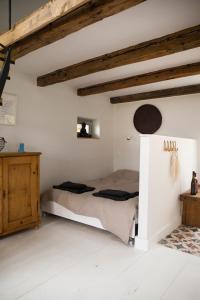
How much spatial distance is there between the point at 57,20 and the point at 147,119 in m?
3.38

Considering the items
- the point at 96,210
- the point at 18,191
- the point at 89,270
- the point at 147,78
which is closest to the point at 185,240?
the point at 96,210

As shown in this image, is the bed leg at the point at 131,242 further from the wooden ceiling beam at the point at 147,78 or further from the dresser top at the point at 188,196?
the wooden ceiling beam at the point at 147,78

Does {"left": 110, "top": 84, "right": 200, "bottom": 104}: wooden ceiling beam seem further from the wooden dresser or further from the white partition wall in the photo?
the wooden dresser

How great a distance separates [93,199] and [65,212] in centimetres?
56

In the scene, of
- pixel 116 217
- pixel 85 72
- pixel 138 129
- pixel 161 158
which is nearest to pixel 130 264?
pixel 116 217

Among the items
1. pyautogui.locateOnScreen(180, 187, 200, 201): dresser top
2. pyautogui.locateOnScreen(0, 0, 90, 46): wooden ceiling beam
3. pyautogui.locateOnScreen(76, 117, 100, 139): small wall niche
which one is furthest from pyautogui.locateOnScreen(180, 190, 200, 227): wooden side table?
pyautogui.locateOnScreen(0, 0, 90, 46): wooden ceiling beam

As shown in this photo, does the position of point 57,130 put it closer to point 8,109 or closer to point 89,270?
point 8,109

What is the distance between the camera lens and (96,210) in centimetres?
300

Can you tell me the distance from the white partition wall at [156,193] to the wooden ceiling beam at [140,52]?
0.91 m

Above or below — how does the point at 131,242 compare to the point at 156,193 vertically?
below

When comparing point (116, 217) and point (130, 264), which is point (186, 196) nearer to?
point (116, 217)

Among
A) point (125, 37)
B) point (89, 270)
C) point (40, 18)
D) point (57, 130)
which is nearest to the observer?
point (40, 18)

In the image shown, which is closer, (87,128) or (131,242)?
(131,242)

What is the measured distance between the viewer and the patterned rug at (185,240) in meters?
2.63
